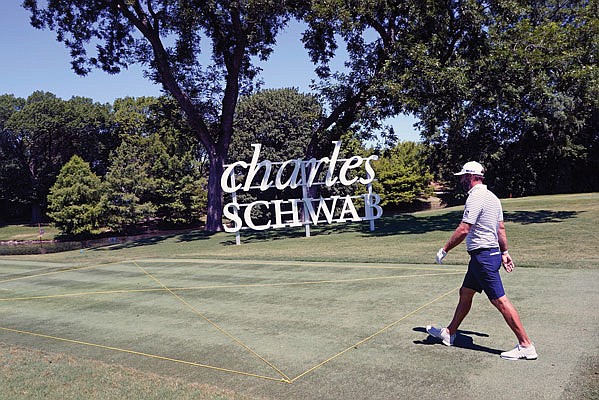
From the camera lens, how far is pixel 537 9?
107 ft

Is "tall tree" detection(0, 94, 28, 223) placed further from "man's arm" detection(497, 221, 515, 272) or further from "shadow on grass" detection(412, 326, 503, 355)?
"man's arm" detection(497, 221, 515, 272)

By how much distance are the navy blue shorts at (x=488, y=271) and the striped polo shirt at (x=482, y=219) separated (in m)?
0.07

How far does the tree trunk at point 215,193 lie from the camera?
28203 millimetres

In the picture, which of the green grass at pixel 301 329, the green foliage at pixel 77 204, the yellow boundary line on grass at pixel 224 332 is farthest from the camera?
the green foliage at pixel 77 204

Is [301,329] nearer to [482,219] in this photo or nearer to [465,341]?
[465,341]

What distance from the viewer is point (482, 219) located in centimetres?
545

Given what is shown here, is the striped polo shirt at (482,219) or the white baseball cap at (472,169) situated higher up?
the white baseball cap at (472,169)

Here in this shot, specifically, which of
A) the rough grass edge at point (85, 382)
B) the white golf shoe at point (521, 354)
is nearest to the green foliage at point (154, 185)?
the rough grass edge at point (85, 382)

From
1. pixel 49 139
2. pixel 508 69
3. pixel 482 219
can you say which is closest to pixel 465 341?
pixel 482 219

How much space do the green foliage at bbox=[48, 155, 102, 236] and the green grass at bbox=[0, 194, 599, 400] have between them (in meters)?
26.4

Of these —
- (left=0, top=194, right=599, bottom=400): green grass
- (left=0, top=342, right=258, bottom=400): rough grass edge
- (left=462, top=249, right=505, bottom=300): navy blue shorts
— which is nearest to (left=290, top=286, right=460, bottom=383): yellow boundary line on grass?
(left=0, top=194, right=599, bottom=400): green grass

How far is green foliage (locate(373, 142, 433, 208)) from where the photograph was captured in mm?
46062

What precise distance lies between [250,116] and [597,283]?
36968 millimetres

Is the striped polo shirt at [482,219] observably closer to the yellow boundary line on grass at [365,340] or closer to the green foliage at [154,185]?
the yellow boundary line on grass at [365,340]
